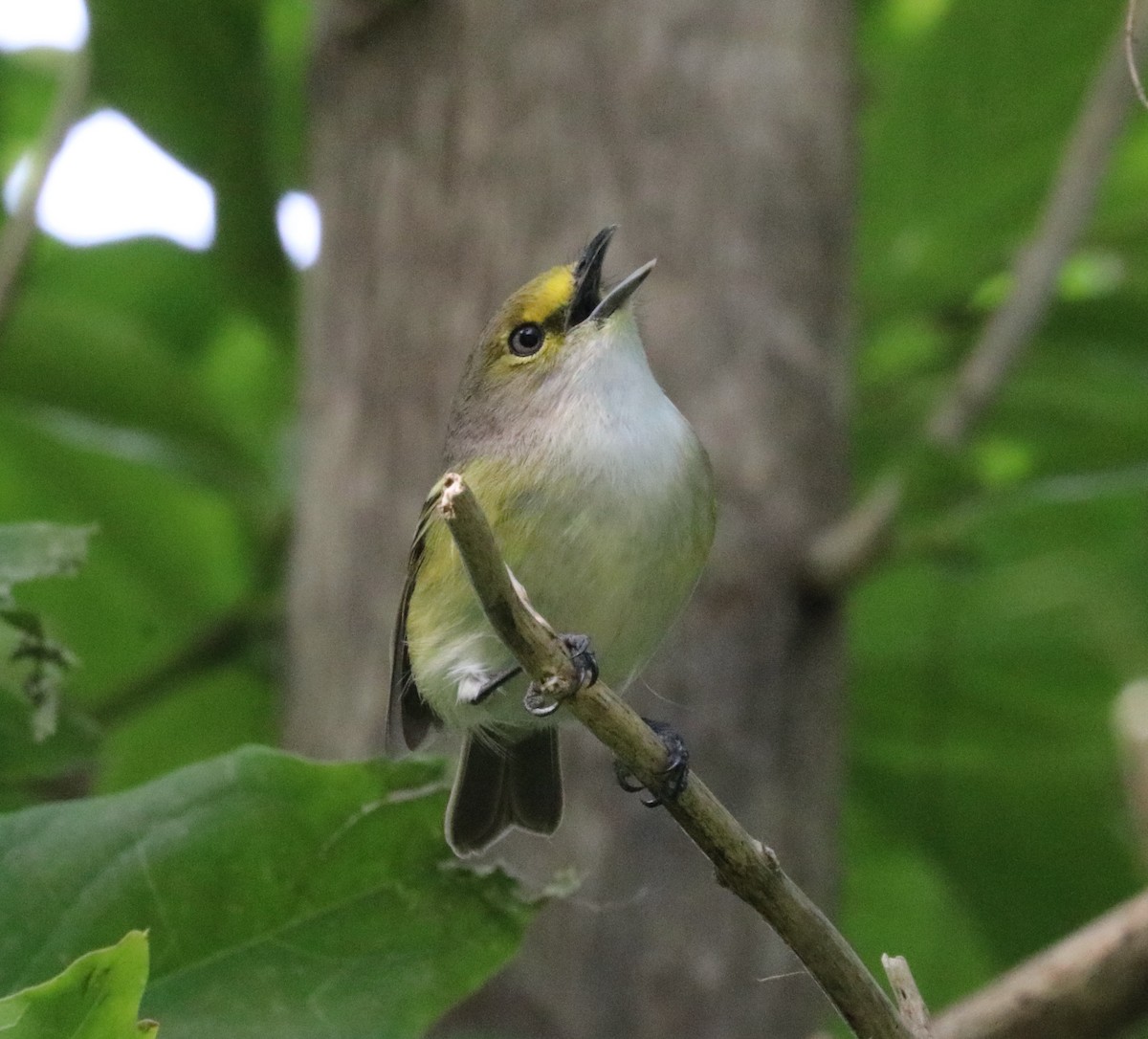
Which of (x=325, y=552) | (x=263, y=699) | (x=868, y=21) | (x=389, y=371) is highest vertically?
(x=868, y=21)

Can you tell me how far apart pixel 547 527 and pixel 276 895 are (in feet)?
2.40

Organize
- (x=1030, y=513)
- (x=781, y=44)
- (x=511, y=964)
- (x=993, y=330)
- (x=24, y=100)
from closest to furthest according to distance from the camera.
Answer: (x=511, y=964), (x=993, y=330), (x=781, y=44), (x=1030, y=513), (x=24, y=100)

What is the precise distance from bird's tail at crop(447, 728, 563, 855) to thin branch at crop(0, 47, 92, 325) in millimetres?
1353

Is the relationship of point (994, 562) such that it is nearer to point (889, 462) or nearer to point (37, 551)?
point (889, 462)

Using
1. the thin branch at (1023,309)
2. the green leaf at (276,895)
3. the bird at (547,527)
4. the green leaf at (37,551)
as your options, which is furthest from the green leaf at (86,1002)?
the thin branch at (1023,309)

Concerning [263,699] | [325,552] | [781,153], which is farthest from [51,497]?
[781,153]

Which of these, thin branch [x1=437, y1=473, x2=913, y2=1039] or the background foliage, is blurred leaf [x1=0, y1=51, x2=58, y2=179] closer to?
the background foliage

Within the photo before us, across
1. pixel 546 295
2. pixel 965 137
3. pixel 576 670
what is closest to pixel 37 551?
pixel 576 670

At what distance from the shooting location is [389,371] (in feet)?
10.7

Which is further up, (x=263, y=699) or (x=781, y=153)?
(x=781, y=153)

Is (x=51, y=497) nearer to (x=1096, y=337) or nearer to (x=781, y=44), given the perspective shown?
(x=781, y=44)

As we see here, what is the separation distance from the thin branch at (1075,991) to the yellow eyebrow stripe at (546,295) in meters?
1.33

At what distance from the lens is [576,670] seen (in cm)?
162

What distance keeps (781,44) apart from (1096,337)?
52.2 inches
